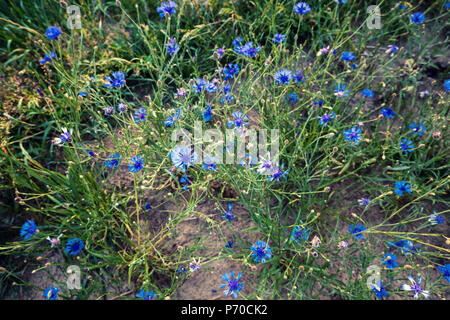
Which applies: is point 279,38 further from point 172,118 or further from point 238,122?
point 172,118

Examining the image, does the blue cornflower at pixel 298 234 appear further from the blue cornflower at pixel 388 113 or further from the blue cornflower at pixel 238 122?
the blue cornflower at pixel 388 113

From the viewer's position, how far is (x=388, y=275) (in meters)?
1.52

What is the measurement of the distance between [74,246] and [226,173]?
0.82 meters

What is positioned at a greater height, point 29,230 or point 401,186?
point 401,186

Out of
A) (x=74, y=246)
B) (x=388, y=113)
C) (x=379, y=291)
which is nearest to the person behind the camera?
(x=379, y=291)

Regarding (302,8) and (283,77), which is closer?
(283,77)

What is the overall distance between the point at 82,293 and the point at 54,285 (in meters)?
0.19

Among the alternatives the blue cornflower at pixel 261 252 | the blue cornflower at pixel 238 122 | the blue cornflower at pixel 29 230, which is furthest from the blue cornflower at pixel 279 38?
the blue cornflower at pixel 29 230

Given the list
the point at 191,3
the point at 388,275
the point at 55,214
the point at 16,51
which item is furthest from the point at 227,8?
the point at 388,275

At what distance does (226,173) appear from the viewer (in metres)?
1.52

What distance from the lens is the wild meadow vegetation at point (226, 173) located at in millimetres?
1563

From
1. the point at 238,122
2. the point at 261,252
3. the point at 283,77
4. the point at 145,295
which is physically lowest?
the point at 145,295

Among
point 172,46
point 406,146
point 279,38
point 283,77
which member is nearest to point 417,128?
point 406,146

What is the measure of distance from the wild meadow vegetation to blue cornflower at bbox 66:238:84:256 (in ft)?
0.04
